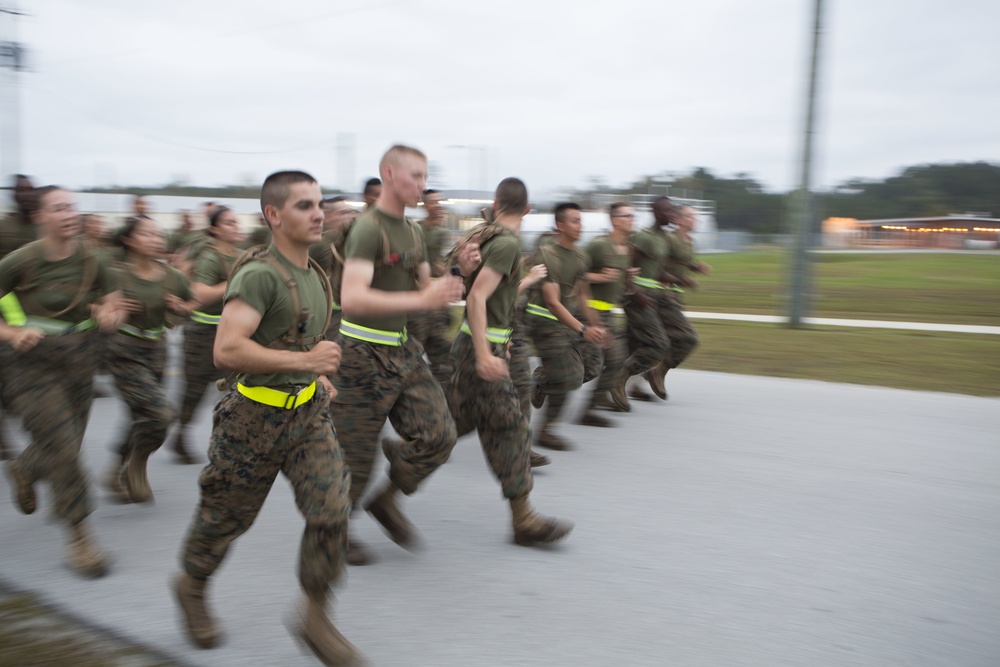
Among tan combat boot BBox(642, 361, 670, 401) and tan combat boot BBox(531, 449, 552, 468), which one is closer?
tan combat boot BBox(531, 449, 552, 468)

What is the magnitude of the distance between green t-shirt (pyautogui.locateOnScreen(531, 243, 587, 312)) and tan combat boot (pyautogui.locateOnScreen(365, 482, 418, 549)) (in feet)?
8.91

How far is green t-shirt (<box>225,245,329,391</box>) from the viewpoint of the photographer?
3332mm

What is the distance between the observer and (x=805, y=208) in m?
15.9

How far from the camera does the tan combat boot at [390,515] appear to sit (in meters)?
4.80

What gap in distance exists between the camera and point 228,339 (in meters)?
3.29

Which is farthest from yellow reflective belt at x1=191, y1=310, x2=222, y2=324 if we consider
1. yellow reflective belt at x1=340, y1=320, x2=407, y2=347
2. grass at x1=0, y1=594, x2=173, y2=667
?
grass at x1=0, y1=594, x2=173, y2=667

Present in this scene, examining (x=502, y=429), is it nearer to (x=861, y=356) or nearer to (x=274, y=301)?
(x=274, y=301)

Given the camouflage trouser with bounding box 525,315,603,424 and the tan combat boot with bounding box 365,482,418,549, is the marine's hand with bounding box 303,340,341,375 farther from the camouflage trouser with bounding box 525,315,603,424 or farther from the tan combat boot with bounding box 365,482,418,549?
the camouflage trouser with bounding box 525,315,603,424

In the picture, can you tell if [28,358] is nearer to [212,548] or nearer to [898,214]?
[212,548]

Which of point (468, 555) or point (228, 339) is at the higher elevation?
point (228, 339)

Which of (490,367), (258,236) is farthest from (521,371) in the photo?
(258,236)

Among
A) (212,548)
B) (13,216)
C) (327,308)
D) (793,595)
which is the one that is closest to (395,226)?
(327,308)

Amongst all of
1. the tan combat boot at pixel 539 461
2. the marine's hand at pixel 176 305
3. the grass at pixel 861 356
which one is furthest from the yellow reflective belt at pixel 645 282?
the marine's hand at pixel 176 305

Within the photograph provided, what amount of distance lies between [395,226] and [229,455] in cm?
147
